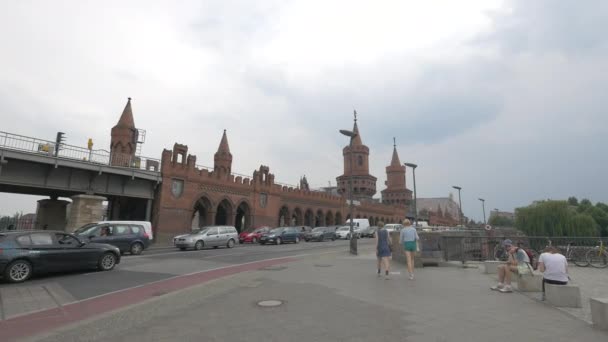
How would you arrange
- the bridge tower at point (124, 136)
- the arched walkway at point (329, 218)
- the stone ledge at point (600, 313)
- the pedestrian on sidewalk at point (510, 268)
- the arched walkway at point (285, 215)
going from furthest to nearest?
the arched walkway at point (329, 218), the arched walkway at point (285, 215), the bridge tower at point (124, 136), the pedestrian on sidewalk at point (510, 268), the stone ledge at point (600, 313)

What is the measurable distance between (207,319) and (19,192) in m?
30.3

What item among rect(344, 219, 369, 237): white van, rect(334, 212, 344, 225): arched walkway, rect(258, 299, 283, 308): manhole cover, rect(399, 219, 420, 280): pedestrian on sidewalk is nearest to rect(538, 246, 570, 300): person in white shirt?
rect(399, 219, 420, 280): pedestrian on sidewalk

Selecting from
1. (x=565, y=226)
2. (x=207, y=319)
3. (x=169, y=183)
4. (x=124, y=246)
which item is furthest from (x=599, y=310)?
(x=565, y=226)

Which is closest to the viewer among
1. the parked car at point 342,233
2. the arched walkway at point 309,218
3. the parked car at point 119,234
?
the parked car at point 119,234

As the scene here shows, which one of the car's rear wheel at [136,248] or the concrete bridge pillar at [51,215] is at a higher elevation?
the concrete bridge pillar at [51,215]

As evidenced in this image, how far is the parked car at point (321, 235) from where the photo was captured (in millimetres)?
35031

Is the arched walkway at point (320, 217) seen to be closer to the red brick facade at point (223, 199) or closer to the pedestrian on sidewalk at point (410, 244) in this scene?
the red brick facade at point (223, 199)

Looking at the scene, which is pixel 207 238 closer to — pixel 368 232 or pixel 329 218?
pixel 368 232

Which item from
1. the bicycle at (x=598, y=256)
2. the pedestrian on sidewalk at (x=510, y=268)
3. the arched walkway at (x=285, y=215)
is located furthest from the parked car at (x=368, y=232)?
the pedestrian on sidewalk at (x=510, y=268)

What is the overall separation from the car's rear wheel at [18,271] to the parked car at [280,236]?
65.9 feet

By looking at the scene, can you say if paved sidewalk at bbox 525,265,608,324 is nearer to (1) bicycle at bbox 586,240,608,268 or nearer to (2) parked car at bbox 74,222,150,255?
(1) bicycle at bbox 586,240,608,268

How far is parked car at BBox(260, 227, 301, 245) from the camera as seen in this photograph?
1160 inches

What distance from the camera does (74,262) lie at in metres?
11.2

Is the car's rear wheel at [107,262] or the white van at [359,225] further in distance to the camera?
the white van at [359,225]
